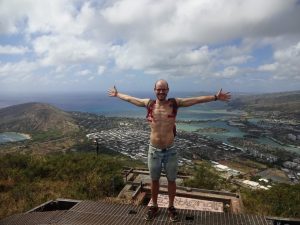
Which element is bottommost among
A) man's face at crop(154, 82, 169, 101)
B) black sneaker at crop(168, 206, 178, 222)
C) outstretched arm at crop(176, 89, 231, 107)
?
black sneaker at crop(168, 206, 178, 222)

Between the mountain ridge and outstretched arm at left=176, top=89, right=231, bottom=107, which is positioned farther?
the mountain ridge

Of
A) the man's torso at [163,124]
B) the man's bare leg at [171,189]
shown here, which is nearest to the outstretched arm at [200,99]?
the man's torso at [163,124]

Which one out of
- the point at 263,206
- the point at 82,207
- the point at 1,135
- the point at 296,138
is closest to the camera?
the point at 82,207

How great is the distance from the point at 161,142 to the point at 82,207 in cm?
162

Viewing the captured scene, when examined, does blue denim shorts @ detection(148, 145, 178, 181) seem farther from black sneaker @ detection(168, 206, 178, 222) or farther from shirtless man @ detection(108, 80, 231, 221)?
black sneaker @ detection(168, 206, 178, 222)

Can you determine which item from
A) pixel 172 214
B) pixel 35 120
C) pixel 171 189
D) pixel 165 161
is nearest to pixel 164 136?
pixel 165 161

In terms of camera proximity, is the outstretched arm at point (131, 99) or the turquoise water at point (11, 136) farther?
the turquoise water at point (11, 136)

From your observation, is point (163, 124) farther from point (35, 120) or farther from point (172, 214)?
point (35, 120)

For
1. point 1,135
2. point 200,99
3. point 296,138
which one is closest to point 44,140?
point 1,135

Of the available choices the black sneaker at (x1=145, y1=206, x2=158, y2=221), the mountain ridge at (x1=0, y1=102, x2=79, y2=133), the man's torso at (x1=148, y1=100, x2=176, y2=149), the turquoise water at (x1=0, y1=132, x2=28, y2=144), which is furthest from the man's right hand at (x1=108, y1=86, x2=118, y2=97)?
the mountain ridge at (x1=0, y1=102, x2=79, y2=133)

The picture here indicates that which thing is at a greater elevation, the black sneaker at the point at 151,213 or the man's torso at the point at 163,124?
the man's torso at the point at 163,124

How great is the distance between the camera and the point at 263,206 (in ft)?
24.8

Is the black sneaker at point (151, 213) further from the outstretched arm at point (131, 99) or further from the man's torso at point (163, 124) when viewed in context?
the outstretched arm at point (131, 99)

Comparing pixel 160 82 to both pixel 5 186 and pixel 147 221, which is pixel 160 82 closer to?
pixel 147 221
